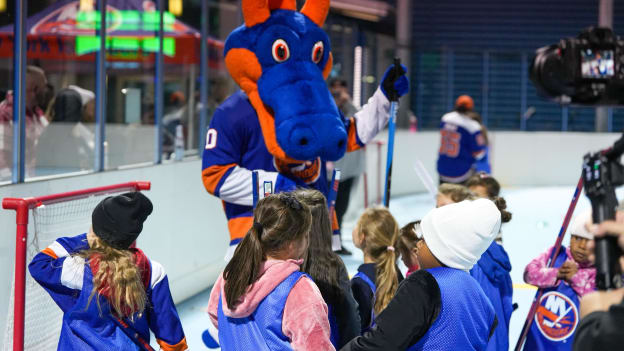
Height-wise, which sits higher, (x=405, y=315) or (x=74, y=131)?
(x=74, y=131)

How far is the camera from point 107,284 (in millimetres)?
3242

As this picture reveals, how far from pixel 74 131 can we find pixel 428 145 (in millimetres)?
9800

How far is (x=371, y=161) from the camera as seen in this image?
40.1 feet

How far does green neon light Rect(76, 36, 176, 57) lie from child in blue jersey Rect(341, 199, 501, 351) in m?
3.38

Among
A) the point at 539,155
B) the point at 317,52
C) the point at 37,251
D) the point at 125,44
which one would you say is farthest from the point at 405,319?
the point at 539,155

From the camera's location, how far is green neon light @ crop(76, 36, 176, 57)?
5.63 meters

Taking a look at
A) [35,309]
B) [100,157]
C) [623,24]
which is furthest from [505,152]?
[35,309]

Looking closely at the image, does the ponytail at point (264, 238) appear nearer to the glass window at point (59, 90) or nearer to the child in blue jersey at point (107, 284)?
the child in blue jersey at point (107, 284)

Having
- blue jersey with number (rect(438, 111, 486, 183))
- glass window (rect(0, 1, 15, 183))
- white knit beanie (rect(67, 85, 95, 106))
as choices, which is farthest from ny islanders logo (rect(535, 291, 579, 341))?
blue jersey with number (rect(438, 111, 486, 183))

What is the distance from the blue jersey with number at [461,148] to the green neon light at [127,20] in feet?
11.7

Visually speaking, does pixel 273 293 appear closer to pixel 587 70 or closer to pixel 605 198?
pixel 605 198

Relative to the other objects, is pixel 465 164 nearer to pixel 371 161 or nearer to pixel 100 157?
pixel 371 161

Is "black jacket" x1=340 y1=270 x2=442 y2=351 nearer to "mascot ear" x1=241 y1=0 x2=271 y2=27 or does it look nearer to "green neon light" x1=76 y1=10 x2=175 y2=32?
"mascot ear" x1=241 y1=0 x2=271 y2=27

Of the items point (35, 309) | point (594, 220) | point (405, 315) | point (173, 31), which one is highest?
point (173, 31)
